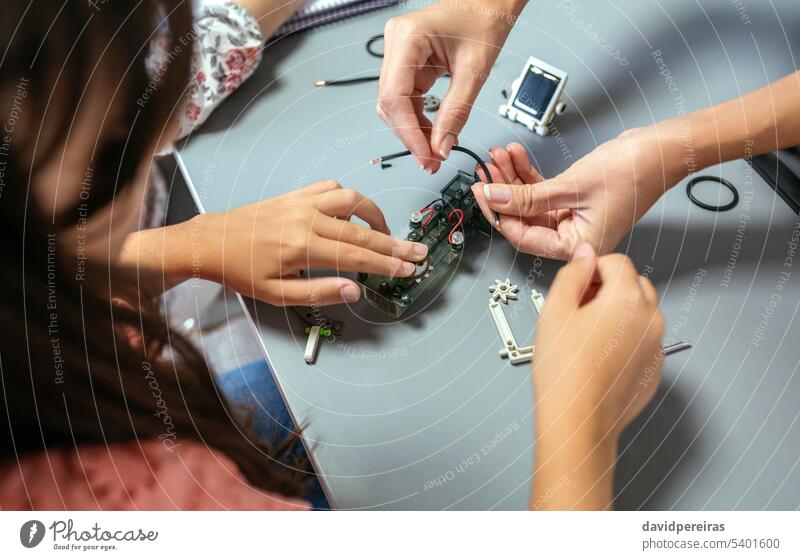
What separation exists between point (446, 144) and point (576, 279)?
24 centimetres

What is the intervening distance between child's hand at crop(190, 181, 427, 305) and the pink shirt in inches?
8.1

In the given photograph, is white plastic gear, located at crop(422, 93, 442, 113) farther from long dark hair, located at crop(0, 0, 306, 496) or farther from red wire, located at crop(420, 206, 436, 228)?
long dark hair, located at crop(0, 0, 306, 496)

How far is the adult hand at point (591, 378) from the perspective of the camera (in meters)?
0.58

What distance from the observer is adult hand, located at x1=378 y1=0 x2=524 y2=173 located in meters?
0.72

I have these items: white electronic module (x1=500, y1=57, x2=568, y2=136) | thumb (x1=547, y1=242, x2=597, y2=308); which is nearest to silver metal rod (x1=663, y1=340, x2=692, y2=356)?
thumb (x1=547, y1=242, x2=597, y2=308)

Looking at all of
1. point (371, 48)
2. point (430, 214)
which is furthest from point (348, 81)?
point (430, 214)

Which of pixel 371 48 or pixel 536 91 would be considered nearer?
pixel 536 91

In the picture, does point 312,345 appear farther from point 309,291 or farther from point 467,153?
point 467,153

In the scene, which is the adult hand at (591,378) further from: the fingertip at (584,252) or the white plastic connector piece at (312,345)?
the white plastic connector piece at (312,345)

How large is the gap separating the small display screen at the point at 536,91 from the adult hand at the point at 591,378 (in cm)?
27

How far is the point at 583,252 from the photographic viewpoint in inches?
25.9
